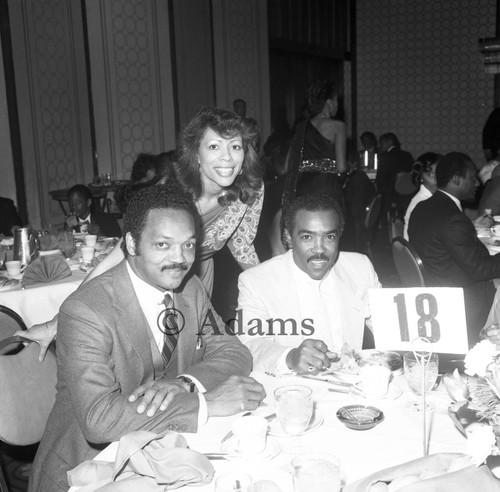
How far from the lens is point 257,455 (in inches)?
56.0

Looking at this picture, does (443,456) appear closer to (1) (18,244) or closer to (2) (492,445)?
(2) (492,445)

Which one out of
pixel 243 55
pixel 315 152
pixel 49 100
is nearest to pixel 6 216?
pixel 49 100

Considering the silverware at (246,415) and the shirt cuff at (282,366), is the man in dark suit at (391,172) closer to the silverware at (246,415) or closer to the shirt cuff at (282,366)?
the shirt cuff at (282,366)

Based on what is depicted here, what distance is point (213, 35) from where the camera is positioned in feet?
30.9

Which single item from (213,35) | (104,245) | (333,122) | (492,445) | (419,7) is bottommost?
(104,245)

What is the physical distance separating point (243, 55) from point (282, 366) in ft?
28.3

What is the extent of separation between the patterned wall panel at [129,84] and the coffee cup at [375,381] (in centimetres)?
699

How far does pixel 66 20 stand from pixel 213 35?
2488mm

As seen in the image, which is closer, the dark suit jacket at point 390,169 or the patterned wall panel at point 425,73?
the dark suit jacket at point 390,169

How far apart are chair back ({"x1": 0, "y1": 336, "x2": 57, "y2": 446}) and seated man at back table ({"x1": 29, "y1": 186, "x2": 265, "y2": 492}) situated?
0.48ft

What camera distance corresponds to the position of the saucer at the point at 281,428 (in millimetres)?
1550

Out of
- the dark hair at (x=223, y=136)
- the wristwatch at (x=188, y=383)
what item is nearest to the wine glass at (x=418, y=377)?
the wristwatch at (x=188, y=383)

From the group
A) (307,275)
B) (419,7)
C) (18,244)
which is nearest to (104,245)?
(18,244)

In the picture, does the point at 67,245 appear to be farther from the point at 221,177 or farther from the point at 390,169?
the point at 390,169
